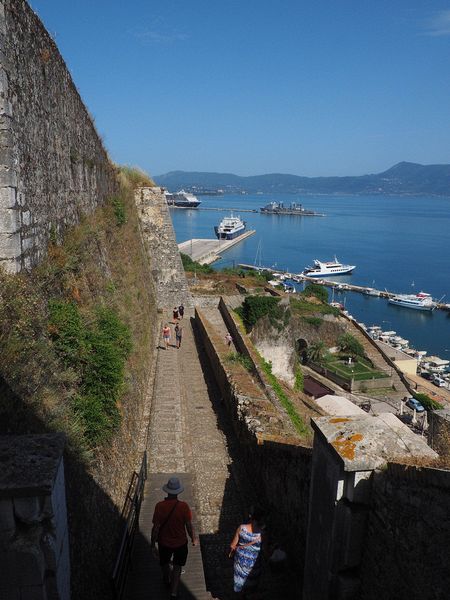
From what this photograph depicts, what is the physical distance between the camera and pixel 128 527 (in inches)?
226

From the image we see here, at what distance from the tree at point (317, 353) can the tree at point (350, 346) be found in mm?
2440

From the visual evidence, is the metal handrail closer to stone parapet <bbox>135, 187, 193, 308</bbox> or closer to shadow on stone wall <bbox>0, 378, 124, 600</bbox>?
shadow on stone wall <bbox>0, 378, 124, 600</bbox>

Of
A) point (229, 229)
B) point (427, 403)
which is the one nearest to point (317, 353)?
point (427, 403)

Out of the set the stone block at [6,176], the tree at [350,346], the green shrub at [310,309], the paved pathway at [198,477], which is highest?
the stone block at [6,176]

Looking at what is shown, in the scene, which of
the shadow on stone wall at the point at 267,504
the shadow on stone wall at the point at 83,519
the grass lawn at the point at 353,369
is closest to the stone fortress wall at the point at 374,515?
the shadow on stone wall at the point at 267,504

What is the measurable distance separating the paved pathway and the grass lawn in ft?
101

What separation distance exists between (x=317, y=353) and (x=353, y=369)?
11.3 feet

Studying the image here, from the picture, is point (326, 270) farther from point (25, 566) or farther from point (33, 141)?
point (25, 566)

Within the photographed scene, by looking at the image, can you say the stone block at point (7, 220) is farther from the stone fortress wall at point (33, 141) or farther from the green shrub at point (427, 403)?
the green shrub at point (427, 403)

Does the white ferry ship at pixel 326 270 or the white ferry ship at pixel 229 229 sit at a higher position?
the white ferry ship at pixel 229 229

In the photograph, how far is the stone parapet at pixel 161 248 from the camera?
23000 mm

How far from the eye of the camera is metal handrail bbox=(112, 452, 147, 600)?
193 inches

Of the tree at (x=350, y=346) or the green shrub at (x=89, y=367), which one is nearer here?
the green shrub at (x=89, y=367)

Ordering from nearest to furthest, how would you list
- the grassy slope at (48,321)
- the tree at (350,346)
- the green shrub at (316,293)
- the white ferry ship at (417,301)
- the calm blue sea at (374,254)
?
1. the grassy slope at (48,321)
2. the tree at (350,346)
3. the green shrub at (316,293)
4. the calm blue sea at (374,254)
5. the white ferry ship at (417,301)
